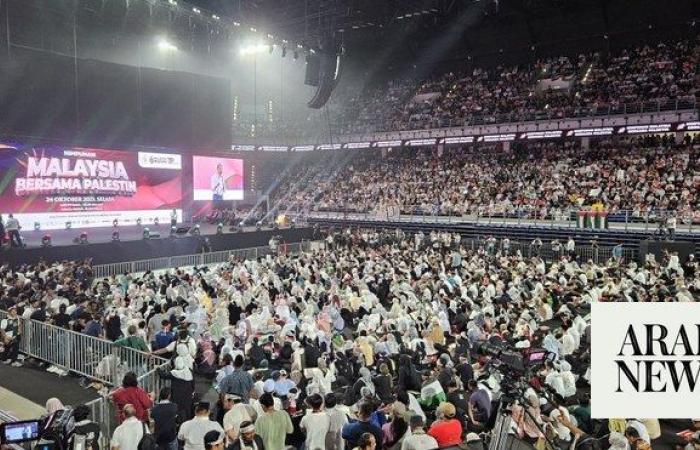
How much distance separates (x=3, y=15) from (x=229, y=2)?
376 inches

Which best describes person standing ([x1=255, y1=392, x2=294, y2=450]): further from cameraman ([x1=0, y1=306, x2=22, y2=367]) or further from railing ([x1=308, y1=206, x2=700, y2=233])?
railing ([x1=308, y1=206, x2=700, y2=233])

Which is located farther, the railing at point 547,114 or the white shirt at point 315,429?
the railing at point 547,114

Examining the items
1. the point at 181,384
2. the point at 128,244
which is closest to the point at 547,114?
Result: the point at 128,244

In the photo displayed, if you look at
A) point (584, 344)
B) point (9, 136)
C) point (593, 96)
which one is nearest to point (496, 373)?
point (584, 344)

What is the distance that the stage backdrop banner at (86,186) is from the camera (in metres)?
20.6

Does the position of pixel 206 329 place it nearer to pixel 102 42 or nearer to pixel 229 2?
pixel 229 2

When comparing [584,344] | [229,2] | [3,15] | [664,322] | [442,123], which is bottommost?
[584,344]

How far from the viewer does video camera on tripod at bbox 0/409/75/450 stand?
13.1ft

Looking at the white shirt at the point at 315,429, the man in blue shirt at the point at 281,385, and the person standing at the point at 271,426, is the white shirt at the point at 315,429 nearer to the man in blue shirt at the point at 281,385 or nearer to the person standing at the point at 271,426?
the person standing at the point at 271,426

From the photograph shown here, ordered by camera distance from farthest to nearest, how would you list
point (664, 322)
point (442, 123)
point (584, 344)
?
point (442, 123), point (584, 344), point (664, 322)

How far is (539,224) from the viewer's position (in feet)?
79.6

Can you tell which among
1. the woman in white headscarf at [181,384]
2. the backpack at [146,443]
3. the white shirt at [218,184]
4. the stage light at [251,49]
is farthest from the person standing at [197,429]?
the stage light at [251,49]

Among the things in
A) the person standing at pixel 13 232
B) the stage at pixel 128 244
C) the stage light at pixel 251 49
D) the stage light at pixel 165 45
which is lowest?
the stage at pixel 128 244

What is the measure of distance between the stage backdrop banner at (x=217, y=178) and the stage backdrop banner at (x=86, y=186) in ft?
4.26
